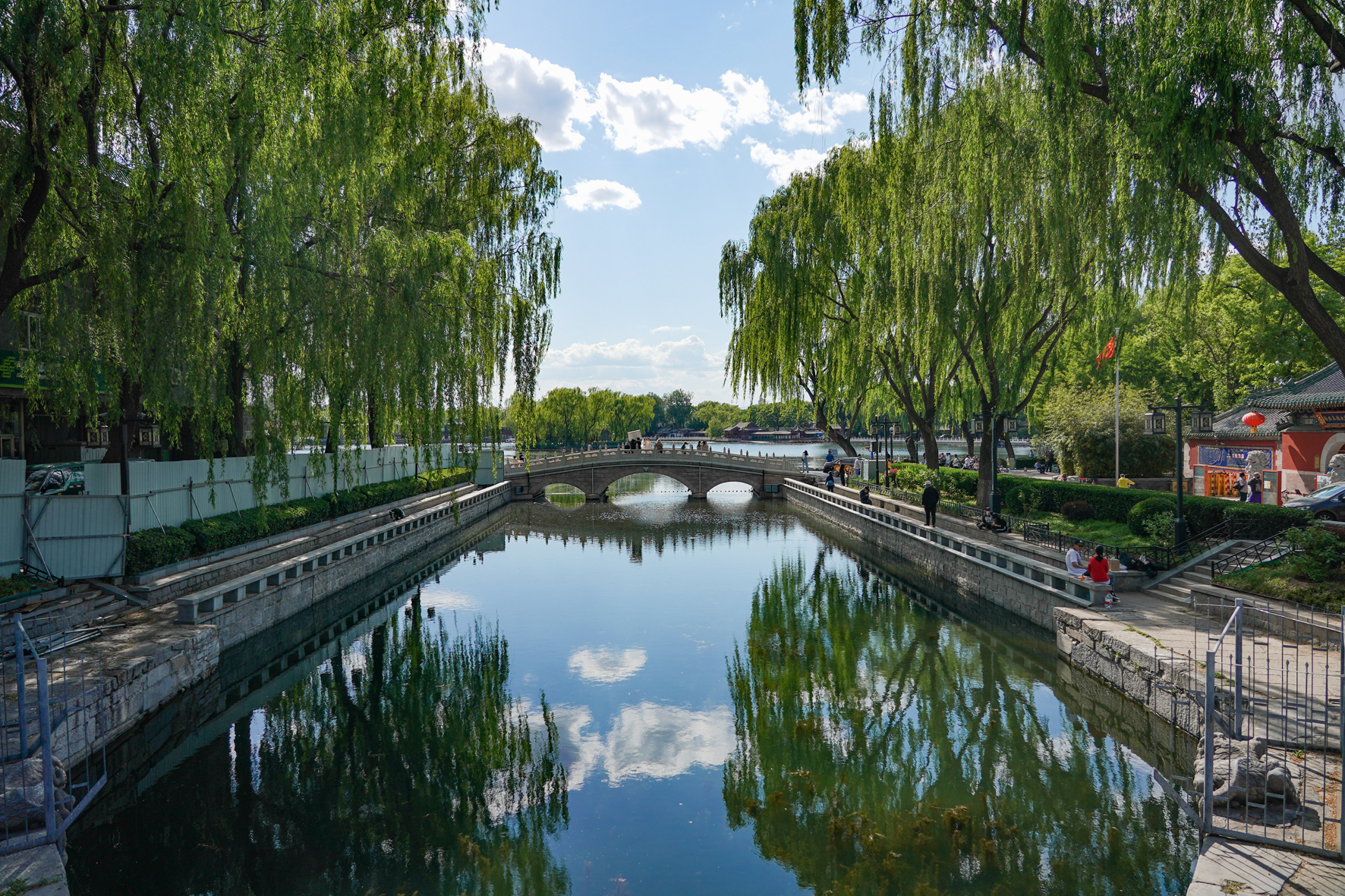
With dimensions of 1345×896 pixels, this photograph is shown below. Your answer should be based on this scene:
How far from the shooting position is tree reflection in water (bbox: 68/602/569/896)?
7.10 meters

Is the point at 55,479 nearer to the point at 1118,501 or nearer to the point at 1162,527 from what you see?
the point at 1162,527

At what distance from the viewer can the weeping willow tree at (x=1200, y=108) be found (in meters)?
9.68

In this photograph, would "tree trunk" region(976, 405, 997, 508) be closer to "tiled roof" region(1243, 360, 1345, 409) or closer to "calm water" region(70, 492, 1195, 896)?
"calm water" region(70, 492, 1195, 896)

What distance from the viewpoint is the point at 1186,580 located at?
13.7 meters

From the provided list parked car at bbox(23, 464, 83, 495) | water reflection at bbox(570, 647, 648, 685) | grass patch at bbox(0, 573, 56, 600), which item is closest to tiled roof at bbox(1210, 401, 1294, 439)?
water reflection at bbox(570, 647, 648, 685)

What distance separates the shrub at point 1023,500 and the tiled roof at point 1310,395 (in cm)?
635

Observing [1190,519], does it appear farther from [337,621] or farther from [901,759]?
[337,621]

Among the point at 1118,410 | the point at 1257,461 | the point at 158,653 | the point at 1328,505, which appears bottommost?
the point at 158,653

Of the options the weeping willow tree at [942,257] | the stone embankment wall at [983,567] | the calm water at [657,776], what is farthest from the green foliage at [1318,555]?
the weeping willow tree at [942,257]

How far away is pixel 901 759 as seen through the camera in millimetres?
9633

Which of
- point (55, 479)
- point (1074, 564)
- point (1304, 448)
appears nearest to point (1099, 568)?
point (1074, 564)

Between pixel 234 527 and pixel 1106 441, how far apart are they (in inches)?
1126

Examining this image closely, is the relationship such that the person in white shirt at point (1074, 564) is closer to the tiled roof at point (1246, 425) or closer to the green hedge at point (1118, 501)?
the green hedge at point (1118, 501)

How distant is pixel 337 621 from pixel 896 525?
16906 millimetres
